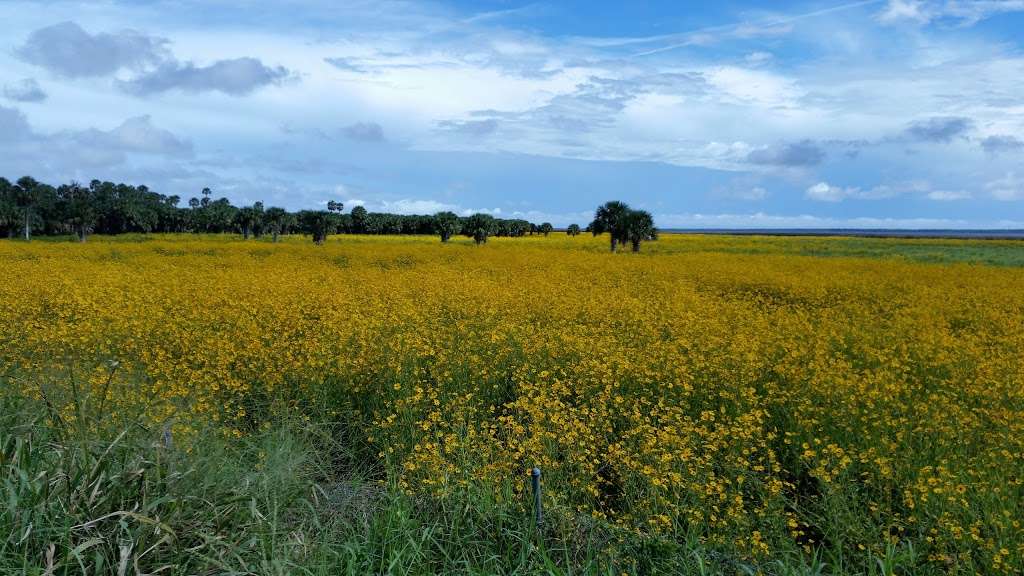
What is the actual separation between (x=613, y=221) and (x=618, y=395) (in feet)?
143

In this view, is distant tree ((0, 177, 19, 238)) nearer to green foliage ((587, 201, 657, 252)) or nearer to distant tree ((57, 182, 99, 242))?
distant tree ((57, 182, 99, 242))

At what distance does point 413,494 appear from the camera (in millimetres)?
4828

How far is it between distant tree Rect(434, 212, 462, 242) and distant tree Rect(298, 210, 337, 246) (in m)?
11.9

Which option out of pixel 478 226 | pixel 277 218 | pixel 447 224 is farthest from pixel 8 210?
pixel 478 226

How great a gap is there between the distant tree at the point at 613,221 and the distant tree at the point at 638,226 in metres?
0.31

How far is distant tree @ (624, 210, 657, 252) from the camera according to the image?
47094 millimetres

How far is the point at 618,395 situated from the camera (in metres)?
6.39

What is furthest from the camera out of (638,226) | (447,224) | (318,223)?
(447,224)

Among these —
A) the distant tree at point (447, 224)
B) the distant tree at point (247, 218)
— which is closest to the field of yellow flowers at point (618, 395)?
the distant tree at point (447, 224)

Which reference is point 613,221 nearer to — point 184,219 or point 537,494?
point 537,494

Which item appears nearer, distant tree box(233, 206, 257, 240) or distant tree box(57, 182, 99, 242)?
distant tree box(57, 182, 99, 242)

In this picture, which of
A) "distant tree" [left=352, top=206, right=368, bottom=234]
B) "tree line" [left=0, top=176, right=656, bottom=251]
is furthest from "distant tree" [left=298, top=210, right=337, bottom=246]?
"distant tree" [left=352, top=206, right=368, bottom=234]

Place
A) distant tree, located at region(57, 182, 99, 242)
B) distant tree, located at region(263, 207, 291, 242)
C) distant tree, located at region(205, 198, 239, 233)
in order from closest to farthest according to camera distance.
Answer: distant tree, located at region(57, 182, 99, 242)
distant tree, located at region(263, 207, 291, 242)
distant tree, located at region(205, 198, 239, 233)

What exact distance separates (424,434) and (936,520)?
429cm
